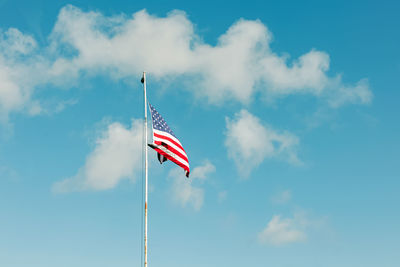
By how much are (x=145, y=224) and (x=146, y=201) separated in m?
2.27

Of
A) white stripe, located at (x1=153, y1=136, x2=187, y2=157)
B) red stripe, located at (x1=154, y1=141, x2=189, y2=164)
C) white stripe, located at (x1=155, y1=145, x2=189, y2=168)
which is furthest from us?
white stripe, located at (x1=155, y1=145, x2=189, y2=168)

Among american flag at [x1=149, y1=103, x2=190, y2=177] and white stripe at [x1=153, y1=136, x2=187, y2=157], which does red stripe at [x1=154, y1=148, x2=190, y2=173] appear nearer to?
american flag at [x1=149, y1=103, x2=190, y2=177]

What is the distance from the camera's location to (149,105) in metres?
45.9

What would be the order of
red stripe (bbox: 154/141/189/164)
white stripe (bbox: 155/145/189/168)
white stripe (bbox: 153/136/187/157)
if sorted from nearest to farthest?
white stripe (bbox: 153/136/187/157)
red stripe (bbox: 154/141/189/164)
white stripe (bbox: 155/145/189/168)

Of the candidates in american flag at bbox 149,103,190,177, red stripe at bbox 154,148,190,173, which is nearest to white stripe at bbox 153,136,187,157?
american flag at bbox 149,103,190,177

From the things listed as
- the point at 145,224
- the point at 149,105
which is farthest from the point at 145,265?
the point at 149,105

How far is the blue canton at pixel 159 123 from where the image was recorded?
4504cm

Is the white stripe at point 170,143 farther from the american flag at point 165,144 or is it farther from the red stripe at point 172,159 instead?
the red stripe at point 172,159

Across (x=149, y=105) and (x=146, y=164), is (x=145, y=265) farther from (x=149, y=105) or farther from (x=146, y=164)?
(x=149, y=105)

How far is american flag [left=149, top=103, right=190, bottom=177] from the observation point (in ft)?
146

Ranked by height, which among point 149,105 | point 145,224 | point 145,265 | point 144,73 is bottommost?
point 145,265

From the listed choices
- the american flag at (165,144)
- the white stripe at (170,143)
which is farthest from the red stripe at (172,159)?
the white stripe at (170,143)

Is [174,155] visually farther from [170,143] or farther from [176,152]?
[170,143]

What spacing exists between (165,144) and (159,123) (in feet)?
7.67
